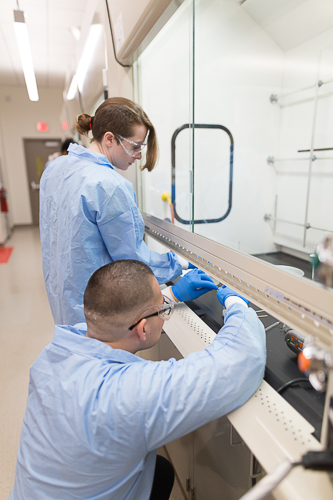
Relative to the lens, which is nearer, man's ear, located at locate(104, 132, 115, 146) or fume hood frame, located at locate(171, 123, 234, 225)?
man's ear, located at locate(104, 132, 115, 146)

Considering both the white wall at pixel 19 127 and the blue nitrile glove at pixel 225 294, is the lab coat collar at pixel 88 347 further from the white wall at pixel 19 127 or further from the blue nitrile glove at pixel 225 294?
the white wall at pixel 19 127

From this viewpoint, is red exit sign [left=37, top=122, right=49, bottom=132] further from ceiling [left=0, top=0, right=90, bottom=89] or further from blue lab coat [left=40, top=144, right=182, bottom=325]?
blue lab coat [left=40, top=144, right=182, bottom=325]

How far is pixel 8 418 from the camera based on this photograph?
1.85m

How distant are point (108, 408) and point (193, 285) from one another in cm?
63

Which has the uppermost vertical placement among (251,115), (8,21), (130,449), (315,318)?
(8,21)

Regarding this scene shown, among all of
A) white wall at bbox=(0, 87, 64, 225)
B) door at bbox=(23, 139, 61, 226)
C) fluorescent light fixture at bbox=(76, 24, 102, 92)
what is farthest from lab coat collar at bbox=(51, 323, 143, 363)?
door at bbox=(23, 139, 61, 226)

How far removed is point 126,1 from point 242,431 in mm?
1818

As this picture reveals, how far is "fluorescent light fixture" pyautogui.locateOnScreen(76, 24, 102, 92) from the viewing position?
2.31 meters

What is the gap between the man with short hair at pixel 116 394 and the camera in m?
0.62

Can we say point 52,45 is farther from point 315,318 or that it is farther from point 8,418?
point 315,318

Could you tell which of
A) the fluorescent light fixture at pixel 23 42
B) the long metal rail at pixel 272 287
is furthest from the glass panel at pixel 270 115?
the fluorescent light fixture at pixel 23 42

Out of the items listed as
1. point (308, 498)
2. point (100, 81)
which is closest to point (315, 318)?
point (308, 498)

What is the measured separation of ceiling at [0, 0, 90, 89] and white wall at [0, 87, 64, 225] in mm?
719

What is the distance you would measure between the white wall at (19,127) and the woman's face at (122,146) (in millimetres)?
6789
